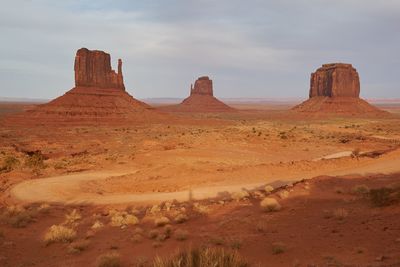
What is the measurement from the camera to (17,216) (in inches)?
548

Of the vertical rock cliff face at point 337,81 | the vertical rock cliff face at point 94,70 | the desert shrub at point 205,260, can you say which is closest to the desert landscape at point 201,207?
the desert shrub at point 205,260

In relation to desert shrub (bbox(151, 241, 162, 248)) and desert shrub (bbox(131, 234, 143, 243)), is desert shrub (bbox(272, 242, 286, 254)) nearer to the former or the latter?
desert shrub (bbox(151, 241, 162, 248))

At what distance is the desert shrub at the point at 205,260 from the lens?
19.3 ft

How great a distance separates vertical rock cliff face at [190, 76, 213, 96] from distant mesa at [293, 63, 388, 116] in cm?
4642

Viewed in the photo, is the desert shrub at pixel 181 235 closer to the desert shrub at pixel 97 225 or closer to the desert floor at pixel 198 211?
the desert floor at pixel 198 211

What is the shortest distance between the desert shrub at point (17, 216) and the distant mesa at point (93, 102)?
55203 millimetres

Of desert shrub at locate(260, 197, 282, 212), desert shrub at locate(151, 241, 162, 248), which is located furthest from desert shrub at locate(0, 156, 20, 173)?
desert shrub at locate(260, 197, 282, 212)

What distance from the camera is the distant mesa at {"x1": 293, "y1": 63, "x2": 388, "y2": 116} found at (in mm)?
116375

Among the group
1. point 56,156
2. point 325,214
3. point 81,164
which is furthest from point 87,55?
point 325,214

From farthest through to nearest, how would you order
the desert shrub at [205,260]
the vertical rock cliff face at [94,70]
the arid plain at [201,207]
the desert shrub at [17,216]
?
1. the vertical rock cliff face at [94,70]
2. the desert shrub at [17,216]
3. the arid plain at [201,207]
4. the desert shrub at [205,260]

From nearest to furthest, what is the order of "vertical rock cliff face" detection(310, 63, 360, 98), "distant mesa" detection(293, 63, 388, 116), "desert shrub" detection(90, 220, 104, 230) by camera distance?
"desert shrub" detection(90, 220, 104, 230) < "distant mesa" detection(293, 63, 388, 116) < "vertical rock cliff face" detection(310, 63, 360, 98)

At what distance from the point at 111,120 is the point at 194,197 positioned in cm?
5717

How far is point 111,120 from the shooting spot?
71.7 meters


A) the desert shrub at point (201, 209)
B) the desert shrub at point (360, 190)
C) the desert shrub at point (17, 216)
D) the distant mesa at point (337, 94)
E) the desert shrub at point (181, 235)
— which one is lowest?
the desert shrub at point (17, 216)
